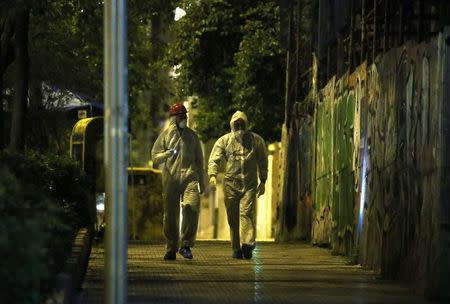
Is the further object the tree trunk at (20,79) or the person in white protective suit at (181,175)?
the tree trunk at (20,79)

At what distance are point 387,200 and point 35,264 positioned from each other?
7302 mm

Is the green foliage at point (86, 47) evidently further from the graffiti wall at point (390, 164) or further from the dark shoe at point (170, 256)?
the graffiti wall at point (390, 164)

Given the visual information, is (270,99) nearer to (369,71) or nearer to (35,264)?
(369,71)

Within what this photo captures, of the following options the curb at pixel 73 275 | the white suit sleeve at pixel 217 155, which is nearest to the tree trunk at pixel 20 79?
the white suit sleeve at pixel 217 155

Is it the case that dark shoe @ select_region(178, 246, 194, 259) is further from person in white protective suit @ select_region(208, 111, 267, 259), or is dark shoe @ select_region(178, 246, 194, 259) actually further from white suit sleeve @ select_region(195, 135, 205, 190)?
white suit sleeve @ select_region(195, 135, 205, 190)

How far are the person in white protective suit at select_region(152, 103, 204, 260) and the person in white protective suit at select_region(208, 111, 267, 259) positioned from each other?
1.17 ft

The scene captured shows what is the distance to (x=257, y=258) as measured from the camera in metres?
15.6

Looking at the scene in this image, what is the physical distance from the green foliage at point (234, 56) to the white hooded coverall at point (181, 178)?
10829mm

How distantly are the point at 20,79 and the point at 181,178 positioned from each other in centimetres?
396

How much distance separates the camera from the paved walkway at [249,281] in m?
10.7

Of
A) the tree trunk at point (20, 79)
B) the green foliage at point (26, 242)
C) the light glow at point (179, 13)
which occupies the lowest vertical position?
the green foliage at point (26, 242)

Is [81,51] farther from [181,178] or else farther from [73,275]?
[73,275]

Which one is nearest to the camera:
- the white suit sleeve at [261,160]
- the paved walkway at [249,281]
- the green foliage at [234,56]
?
the paved walkway at [249,281]

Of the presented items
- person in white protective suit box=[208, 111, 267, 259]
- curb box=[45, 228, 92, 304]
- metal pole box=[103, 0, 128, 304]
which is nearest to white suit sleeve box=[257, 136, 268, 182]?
person in white protective suit box=[208, 111, 267, 259]
